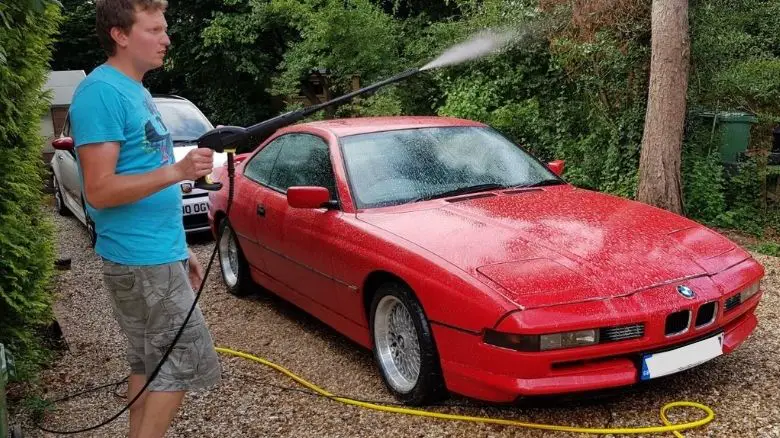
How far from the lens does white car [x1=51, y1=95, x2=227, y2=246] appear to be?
24.7ft

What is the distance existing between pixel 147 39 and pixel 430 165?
2.29 meters

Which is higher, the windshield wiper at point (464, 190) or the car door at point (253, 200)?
the windshield wiper at point (464, 190)

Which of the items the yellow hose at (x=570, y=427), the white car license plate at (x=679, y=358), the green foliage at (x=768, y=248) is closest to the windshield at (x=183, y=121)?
the yellow hose at (x=570, y=427)

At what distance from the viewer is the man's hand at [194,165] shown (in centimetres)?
234

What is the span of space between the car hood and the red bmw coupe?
0.03 ft

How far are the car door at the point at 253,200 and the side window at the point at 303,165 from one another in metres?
0.13

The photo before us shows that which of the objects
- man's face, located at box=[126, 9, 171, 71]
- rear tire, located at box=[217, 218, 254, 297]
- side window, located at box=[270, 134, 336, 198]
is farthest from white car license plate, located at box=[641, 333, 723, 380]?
rear tire, located at box=[217, 218, 254, 297]

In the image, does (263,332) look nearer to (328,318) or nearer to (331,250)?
(328,318)

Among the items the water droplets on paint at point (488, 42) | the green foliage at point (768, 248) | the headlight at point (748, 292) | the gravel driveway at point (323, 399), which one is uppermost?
the water droplets on paint at point (488, 42)

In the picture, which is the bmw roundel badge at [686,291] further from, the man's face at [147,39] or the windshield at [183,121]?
the windshield at [183,121]

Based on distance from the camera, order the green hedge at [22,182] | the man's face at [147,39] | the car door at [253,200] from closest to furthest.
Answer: the man's face at [147,39] → the green hedge at [22,182] → the car door at [253,200]

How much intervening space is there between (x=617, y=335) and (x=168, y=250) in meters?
1.89

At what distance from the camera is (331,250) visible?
409 centimetres

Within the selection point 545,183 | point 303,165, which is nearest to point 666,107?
point 545,183
